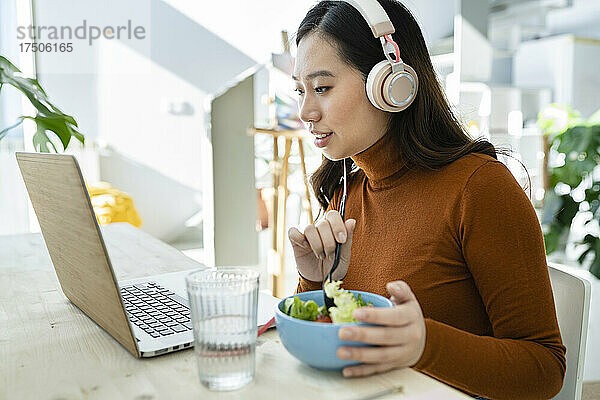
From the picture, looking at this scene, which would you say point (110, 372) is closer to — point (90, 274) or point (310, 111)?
point (90, 274)

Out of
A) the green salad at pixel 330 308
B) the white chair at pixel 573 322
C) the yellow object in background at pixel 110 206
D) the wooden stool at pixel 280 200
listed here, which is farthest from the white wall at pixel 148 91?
the green salad at pixel 330 308

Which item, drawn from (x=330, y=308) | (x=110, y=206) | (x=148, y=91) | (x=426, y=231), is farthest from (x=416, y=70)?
(x=148, y=91)

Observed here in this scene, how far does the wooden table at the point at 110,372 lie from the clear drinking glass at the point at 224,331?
0.05 ft

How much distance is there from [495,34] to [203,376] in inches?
202

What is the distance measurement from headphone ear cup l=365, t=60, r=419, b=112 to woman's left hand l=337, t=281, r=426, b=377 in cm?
42

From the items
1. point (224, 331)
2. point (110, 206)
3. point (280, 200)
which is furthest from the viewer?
point (110, 206)

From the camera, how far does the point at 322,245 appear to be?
744 mm

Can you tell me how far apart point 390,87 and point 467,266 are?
30 cm

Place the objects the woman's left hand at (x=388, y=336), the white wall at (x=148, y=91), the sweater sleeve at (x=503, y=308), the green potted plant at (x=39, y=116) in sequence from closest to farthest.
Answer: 1. the woman's left hand at (x=388, y=336)
2. the sweater sleeve at (x=503, y=308)
3. the green potted plant at (x=39, y=116)
4. the white wall at (x=148, y=91)

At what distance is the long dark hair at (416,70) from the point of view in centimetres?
94

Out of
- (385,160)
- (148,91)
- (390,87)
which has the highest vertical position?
(148,91)

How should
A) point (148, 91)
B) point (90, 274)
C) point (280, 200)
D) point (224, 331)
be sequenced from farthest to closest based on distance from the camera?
point (148, 91) < point (280, 200) < point (90, 274) < point (224, 331)

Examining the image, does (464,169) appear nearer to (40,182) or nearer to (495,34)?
(40,182)

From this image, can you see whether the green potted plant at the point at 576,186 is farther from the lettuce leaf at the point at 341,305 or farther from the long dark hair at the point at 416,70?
the lettuce leaf at the point at 341,305
